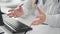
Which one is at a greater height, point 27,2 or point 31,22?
point 27,2

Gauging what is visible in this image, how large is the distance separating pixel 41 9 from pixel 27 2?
0.16 metres

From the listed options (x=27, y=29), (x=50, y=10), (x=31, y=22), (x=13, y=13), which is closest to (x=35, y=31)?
(x=27, y=29)

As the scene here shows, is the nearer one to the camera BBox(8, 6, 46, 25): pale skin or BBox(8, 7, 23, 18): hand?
BBox(8, 6, 46, 25): pale skin

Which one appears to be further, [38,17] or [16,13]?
[16,13]

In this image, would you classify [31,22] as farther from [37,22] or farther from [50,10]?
[50,10]

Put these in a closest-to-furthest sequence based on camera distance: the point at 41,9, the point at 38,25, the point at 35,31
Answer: the point at 35,31 → the point at 38,25 → the point at 41,9

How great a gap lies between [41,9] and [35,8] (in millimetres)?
71

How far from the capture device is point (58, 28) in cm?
79

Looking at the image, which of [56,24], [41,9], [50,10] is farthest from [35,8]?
[56,24]

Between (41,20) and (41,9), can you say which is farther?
(41,9)

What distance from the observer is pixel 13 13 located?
1038mm

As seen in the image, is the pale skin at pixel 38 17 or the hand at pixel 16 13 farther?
the hand at pixel 16 13

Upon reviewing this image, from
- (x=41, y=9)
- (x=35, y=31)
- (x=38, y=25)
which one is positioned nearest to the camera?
(x=35, y=31)

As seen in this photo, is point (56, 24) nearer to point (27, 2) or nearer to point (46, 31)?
point (46, 31)
